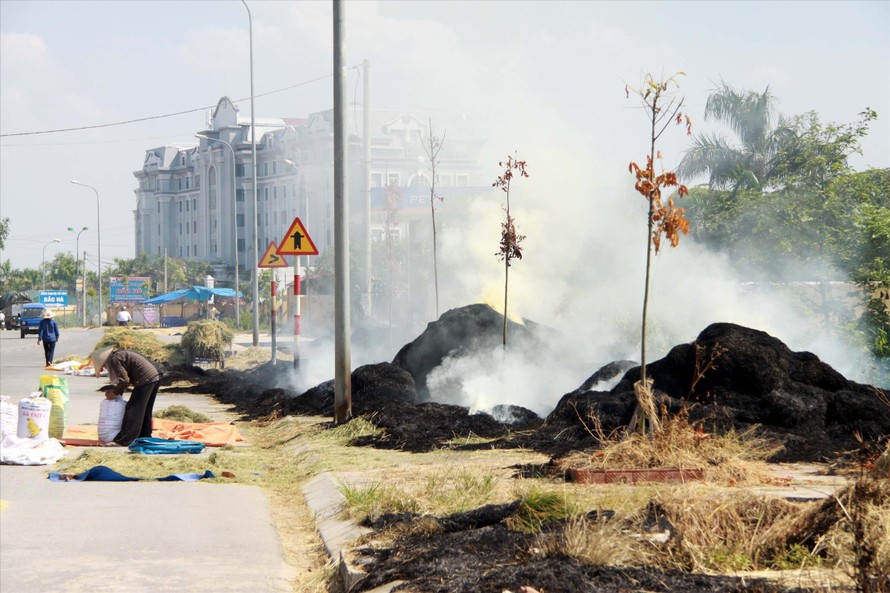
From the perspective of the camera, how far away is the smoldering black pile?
39.8 ft

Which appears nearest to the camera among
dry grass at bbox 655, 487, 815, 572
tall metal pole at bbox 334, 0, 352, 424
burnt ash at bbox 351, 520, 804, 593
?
burnt ash at bbox 351, 520, 804, 593

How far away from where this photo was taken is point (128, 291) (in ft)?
296

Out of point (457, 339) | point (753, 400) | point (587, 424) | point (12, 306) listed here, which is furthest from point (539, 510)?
point (12, 306)

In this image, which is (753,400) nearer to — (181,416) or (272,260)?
(181,416)

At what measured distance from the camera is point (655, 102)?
11.5 metres

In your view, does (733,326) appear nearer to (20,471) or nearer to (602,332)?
(20,471)

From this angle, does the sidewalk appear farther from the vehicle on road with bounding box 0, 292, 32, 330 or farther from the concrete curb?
the vehicle on road with bounding box 0, 292, 32, 330

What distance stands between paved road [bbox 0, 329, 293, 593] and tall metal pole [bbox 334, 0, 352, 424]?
15.5 feet

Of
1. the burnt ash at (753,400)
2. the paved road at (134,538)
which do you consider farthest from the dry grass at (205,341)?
the paved road at (134,538)

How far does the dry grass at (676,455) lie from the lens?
31.4 ft

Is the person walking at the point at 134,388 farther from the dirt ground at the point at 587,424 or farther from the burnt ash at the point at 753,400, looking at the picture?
the burnt ash at the point at 753,400

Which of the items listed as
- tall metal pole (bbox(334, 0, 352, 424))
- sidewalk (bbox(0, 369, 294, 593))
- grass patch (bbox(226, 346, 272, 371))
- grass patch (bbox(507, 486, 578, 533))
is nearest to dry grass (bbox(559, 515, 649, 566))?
grass patch (bbox(507, 486, 578, 533))

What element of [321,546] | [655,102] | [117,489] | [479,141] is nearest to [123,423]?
[117,489]

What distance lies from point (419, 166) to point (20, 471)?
6707cm
